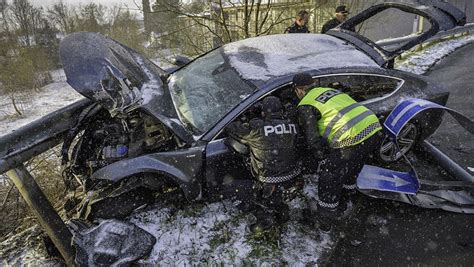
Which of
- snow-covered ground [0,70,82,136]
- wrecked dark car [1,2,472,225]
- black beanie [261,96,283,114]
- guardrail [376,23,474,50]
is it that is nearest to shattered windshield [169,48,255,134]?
wrecked dark car [1,2,472,225]

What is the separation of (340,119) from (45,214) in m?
2.74

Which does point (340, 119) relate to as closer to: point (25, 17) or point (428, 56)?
point (428, 56)

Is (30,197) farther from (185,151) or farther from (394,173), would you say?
→ (394,173)

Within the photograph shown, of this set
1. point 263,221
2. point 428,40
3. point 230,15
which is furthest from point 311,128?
point 428,40

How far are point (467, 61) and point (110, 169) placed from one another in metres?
10.2

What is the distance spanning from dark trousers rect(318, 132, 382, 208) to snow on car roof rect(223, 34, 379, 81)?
96cm

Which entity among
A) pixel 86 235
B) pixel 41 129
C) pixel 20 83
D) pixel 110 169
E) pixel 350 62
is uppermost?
pixel 350 62

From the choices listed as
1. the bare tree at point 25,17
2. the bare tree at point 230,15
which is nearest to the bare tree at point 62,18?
the bare tree at point 25,17

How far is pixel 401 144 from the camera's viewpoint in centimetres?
408

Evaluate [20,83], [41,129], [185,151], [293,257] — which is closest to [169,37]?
[41,129]

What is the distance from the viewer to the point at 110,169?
3.02 meters

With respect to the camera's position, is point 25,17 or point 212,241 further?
point 25,17

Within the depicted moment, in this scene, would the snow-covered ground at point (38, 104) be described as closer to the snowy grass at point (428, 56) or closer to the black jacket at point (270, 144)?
the snowy grass at point (428, 56)

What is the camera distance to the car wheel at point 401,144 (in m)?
3.98
